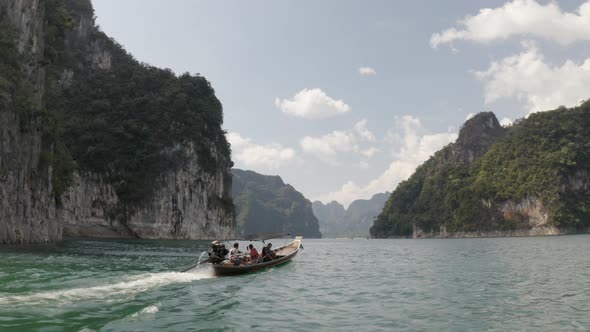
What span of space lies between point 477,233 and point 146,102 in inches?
4193

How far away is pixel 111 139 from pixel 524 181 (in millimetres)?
114898

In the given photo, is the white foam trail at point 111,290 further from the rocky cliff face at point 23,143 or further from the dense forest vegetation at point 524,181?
the dense forest vegetation at point 524,181

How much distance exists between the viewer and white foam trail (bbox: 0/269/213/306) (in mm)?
14650

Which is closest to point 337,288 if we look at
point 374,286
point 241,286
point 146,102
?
point 374,286

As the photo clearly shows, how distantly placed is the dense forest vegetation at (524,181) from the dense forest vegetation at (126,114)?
280ft

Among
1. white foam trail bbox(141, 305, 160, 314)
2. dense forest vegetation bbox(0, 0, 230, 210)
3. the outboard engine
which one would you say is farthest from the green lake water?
dense forest vegetation bbox(0, 0, 230, 210)

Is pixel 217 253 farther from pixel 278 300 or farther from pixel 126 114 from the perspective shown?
pixel 126 114

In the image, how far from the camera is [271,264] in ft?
97.2

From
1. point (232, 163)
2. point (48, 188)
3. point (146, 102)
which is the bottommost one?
point (48, 188)

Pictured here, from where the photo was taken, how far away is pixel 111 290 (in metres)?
17.4

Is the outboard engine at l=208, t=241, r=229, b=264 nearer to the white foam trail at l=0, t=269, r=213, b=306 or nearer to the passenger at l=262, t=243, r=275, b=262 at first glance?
the white foam trail at l=0, t=269, r=213, b=306

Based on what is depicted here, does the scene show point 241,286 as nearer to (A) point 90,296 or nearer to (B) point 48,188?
(A) point 90,296

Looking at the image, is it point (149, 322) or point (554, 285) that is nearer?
point (149, 322)

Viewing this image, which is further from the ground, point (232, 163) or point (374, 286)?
point (232, 163)
